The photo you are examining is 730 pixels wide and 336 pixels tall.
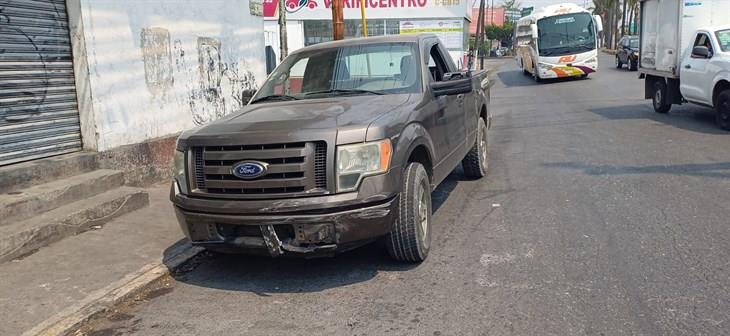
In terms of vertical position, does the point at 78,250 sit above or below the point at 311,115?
below

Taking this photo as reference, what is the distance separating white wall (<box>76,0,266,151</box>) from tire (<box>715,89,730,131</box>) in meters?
7.98

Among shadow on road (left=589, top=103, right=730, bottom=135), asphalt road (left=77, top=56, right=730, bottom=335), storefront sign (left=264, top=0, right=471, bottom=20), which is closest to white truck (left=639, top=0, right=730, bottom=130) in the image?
shadow on road (left=589, top=103, right=730, bottom=135)

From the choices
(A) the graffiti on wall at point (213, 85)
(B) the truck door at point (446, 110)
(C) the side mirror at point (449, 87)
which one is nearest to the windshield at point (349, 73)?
(C) the side mirror at point (449, 87)

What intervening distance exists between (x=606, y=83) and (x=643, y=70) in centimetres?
910

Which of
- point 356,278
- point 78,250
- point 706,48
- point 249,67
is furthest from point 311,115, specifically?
point 706,48

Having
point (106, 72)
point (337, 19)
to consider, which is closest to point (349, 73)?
point (106, 72)

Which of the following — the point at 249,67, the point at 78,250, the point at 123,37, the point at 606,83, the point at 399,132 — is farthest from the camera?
the point at 606,83

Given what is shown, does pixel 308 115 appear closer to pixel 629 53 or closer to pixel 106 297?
pixel 106 297

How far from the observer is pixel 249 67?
11.1m

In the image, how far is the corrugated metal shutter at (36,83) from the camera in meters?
6.41

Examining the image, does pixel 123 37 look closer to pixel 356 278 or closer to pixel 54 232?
pixel 54 232

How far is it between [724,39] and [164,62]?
947cm

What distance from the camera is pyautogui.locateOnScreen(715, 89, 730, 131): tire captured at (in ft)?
34.9

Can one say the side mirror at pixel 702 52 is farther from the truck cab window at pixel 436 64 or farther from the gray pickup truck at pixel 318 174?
the gray pickup truck at pixel 318 174
